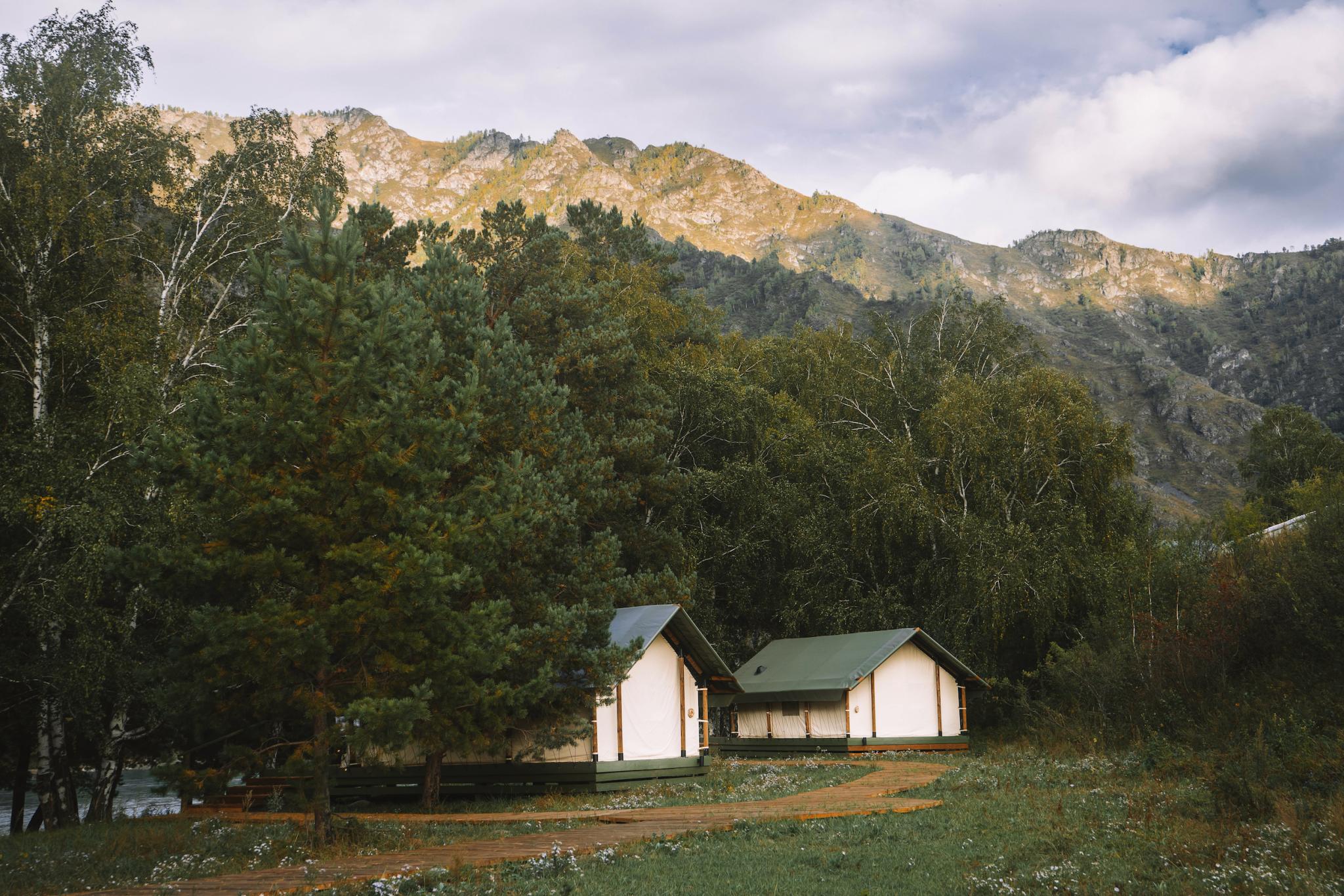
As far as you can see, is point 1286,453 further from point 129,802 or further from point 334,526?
point 334,526

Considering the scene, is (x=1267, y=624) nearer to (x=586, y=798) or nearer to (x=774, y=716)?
(x=586, y=798)

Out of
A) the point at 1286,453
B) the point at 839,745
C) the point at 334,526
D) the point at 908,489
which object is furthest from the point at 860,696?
the point at 1286,453

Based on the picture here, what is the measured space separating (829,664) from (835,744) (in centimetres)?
276

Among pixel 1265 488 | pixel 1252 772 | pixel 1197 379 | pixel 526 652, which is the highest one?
pixel 1197 379

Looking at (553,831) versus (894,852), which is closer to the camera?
(894,852)

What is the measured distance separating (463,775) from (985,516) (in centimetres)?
2172

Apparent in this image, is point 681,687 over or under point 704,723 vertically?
over

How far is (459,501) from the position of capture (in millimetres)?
17359

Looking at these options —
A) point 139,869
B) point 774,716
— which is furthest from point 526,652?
point 774,716

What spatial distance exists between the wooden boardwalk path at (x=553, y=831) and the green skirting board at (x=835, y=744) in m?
11.0

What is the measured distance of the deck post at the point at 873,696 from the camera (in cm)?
3581

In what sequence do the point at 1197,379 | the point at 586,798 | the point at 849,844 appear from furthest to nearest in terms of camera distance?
the point at 1197,379
the point at 586,798
the point at 849,844

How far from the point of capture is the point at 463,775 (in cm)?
2567

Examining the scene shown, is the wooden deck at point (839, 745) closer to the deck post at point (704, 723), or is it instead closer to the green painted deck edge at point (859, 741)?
the green painted deck edge at point (859, 741)
